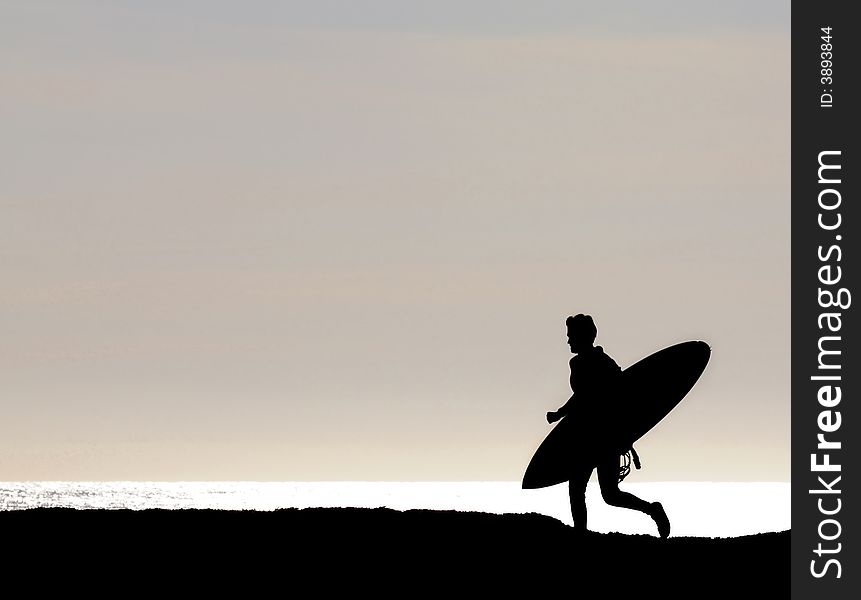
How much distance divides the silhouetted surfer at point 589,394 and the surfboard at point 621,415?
0.03 m

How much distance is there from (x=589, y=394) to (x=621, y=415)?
0.68 meters

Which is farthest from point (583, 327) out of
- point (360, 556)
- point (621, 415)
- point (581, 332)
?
point (360, 556)

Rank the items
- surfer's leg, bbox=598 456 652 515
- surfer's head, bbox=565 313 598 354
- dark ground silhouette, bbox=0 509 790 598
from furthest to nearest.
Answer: surfer's head, bbox=565 313 598 354 < surfer's leg, bbox=598 456 652 515 < dark ground silhouette, bbox=0 509 790 598

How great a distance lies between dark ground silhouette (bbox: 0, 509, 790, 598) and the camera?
15102 mm

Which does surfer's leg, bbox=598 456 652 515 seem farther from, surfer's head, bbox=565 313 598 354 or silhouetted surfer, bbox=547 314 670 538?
surfer's head, bbox=565 313 598 354

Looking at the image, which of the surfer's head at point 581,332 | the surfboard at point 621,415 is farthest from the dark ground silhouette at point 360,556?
the surfer's head at point 581,332

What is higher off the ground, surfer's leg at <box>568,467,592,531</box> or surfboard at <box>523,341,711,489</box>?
surfboard at <box>523,341,711,489</box>

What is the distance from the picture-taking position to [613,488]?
57.3 ft

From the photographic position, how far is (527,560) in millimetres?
16016

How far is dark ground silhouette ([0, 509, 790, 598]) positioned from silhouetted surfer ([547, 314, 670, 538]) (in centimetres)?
44

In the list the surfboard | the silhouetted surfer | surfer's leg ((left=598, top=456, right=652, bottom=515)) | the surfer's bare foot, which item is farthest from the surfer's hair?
the surfer's bare foot

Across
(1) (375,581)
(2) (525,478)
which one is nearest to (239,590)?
(1) (375,581)

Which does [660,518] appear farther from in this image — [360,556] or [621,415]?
[360,556]

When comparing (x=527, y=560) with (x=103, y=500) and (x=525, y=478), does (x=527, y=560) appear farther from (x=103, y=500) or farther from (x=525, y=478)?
(x=103, y=500)
